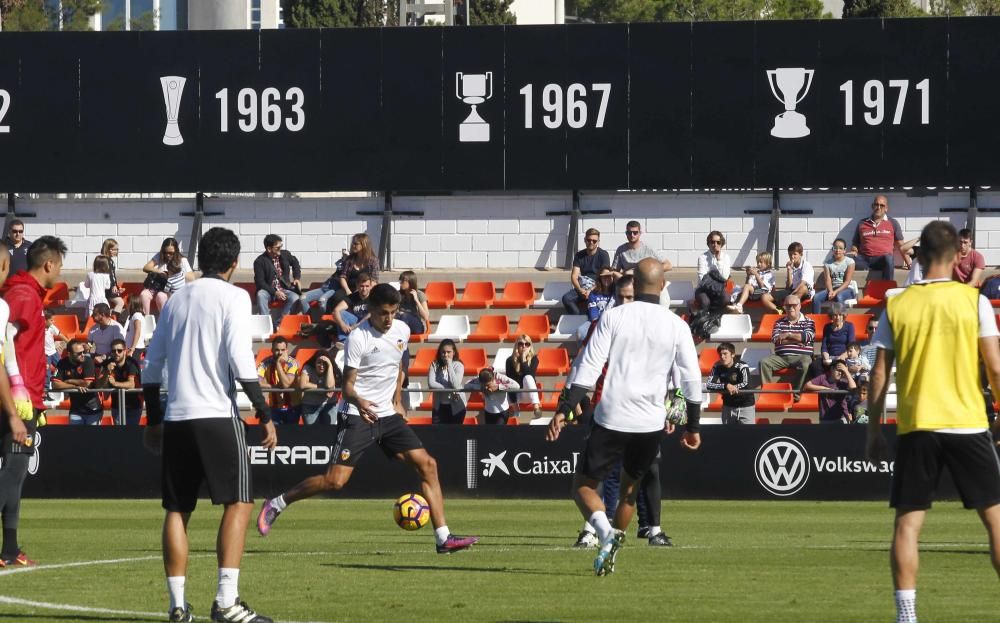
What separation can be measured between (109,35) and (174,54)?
1.18 m

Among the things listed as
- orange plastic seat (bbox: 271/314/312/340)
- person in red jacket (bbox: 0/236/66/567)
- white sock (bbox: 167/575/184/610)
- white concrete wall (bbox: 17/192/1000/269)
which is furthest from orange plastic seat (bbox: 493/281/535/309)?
white sock (bbox: 167/575/184/610)

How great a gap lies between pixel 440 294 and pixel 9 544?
16.4 metres

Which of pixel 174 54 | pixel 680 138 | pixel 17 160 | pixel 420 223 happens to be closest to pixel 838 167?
pixel 680 138

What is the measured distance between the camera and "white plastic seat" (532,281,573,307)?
89.2ft

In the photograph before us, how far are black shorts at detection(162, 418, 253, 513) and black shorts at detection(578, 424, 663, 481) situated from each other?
3042 millimetres

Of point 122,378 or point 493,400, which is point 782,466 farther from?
point 122,378

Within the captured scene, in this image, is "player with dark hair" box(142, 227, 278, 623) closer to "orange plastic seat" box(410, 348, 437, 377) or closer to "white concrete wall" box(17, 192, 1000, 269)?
"orange plastic seat" box(410, 348, 437, 377)

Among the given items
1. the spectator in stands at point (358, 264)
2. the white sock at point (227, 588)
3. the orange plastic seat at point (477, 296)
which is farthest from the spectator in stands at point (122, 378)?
the white sock at point (227, 588)

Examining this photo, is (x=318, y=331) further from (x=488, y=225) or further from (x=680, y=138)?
(x=680, y=138)

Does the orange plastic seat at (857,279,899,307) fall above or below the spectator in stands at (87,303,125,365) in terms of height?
above

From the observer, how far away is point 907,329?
25.8 feet

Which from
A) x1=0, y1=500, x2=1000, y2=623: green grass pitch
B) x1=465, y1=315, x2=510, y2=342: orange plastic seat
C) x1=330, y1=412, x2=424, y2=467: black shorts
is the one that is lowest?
x1=0, y1=500, x2=1000, y2=623: green grass pitch

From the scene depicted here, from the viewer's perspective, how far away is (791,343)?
77.7 feet

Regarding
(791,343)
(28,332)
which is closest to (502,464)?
(791,343)
